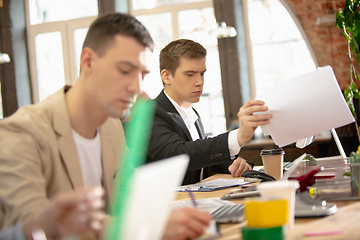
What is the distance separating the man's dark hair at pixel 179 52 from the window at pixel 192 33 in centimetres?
347

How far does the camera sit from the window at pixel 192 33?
6.02 meters

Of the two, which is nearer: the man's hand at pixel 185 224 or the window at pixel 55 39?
the man's hand at pixel 185 224

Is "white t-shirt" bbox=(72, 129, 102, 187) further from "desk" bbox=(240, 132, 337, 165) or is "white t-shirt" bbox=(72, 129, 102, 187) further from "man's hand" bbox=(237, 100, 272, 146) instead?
"desk" bbox=(240, 132, 337, 165)

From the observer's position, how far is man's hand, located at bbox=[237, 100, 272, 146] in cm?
151

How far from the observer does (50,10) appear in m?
6.55

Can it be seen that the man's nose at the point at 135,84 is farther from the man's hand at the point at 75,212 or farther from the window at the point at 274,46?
the window at the point at 274,46

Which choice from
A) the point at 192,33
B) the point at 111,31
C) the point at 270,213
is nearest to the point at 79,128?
the point at 111,31

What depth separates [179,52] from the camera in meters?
2.45

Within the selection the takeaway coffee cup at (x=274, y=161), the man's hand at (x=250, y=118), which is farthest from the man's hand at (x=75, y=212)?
the takeaway coffee cup at (x=274, y=161)

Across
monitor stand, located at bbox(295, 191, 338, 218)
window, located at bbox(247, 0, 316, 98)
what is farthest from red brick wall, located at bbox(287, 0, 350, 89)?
monitor stand, located at bbox(295, 191, 338, 218)

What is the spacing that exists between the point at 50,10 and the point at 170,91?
4840 mm

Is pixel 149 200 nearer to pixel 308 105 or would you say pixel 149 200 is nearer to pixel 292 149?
pixel 308 105

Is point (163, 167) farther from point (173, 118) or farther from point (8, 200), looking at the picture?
point (173, 118)

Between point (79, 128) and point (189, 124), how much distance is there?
52.9 inches
